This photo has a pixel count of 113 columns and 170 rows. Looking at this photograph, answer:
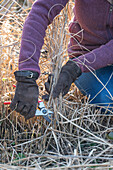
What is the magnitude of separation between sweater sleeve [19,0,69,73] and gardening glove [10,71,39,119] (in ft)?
0.13

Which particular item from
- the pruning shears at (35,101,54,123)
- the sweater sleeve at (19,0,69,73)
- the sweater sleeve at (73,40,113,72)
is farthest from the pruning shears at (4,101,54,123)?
the sweater sleeve at (73,40,113,72)

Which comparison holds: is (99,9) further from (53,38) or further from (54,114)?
(54,114)

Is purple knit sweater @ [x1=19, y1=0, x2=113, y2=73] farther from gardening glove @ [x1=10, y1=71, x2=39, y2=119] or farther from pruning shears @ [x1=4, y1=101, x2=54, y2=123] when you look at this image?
pruning shears @ [x1=4, y1=101, x2=54, y2=123]

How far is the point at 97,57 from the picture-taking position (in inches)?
55.6

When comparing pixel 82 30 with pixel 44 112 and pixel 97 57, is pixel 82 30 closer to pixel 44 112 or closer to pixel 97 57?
pixel 97 57

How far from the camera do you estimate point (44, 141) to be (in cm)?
122

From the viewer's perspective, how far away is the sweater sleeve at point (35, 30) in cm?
123

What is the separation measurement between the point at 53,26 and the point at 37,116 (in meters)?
0.50

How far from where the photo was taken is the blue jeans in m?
1.56

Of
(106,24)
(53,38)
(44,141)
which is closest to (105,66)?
(106,24)

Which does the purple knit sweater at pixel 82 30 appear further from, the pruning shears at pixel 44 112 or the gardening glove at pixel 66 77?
the pruning shears at pixel 44 112

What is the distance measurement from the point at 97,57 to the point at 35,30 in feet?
1.27

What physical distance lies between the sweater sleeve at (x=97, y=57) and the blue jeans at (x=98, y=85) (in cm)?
13

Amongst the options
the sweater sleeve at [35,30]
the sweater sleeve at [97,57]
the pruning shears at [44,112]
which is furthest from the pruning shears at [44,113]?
the sweater sleeve at [97,57]
